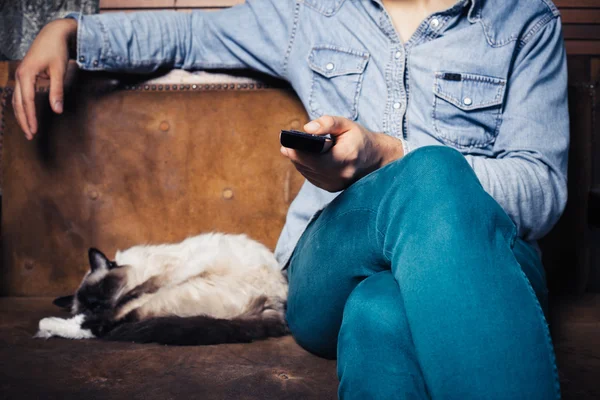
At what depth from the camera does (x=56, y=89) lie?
51.4 inches

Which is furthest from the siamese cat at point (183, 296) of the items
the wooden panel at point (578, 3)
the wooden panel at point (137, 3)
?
the wooden panel at point (578, 3)

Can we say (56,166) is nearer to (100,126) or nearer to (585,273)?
(100,126)

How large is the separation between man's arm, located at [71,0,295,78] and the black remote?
2.14 ft

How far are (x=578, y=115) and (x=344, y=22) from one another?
2.57ft

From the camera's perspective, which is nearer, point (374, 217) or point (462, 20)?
point (374, 217)

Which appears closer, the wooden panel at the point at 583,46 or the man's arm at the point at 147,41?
the man's arm at the point at 147,41

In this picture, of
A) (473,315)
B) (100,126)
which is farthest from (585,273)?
(100,126)

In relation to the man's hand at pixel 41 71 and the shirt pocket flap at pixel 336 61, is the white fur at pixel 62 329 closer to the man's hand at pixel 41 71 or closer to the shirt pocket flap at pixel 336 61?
the man's hand at pixel 41 71

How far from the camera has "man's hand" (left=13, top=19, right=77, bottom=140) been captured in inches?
51.0

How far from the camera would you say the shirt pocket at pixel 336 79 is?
50.1 inches

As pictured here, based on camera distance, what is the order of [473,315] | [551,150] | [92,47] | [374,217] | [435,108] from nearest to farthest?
1. [473,315]
2. [374,217]
3. [551,150]
4. [435,108]
5. [92,47]

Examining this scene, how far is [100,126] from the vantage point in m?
1.53

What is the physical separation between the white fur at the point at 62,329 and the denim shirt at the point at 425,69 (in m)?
0.49

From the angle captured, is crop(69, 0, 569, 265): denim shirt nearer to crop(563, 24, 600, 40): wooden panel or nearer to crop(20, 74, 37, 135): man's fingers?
crop(20, 74, 37, 135): man's fingers
